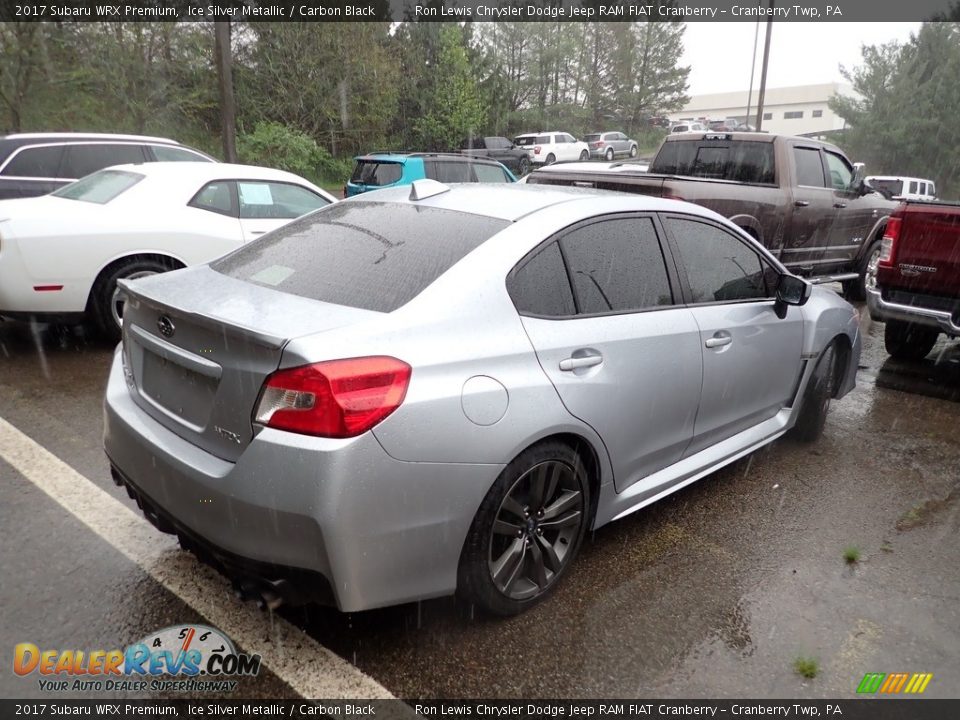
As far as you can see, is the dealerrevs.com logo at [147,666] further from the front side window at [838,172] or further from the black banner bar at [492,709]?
the front side window at [838,172]

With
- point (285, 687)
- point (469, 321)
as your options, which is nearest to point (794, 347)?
point (469, 321)

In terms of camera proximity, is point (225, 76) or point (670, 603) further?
point (225, 76)

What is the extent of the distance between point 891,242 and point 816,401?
8.01 ft

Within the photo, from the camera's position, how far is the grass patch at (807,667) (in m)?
2.44

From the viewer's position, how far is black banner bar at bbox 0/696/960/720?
2178 mm

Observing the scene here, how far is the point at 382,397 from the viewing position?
212 cm

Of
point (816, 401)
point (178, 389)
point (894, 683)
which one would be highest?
point (178, 389)

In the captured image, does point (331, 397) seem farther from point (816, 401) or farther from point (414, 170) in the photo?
point (414, 170)

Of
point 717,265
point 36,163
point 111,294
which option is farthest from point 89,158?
point 717,265

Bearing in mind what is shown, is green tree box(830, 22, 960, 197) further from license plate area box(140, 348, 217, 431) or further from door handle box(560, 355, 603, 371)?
license plate area box(140, 348, 217, 431)

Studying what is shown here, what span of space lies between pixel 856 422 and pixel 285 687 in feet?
14.5

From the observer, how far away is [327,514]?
2029 millimetres

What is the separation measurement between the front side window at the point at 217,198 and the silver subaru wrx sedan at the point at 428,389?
131 inches

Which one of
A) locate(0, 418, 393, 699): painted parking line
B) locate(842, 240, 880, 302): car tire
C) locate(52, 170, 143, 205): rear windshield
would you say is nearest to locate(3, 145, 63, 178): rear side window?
locate(52, 170, 143, 205): rear windshield
